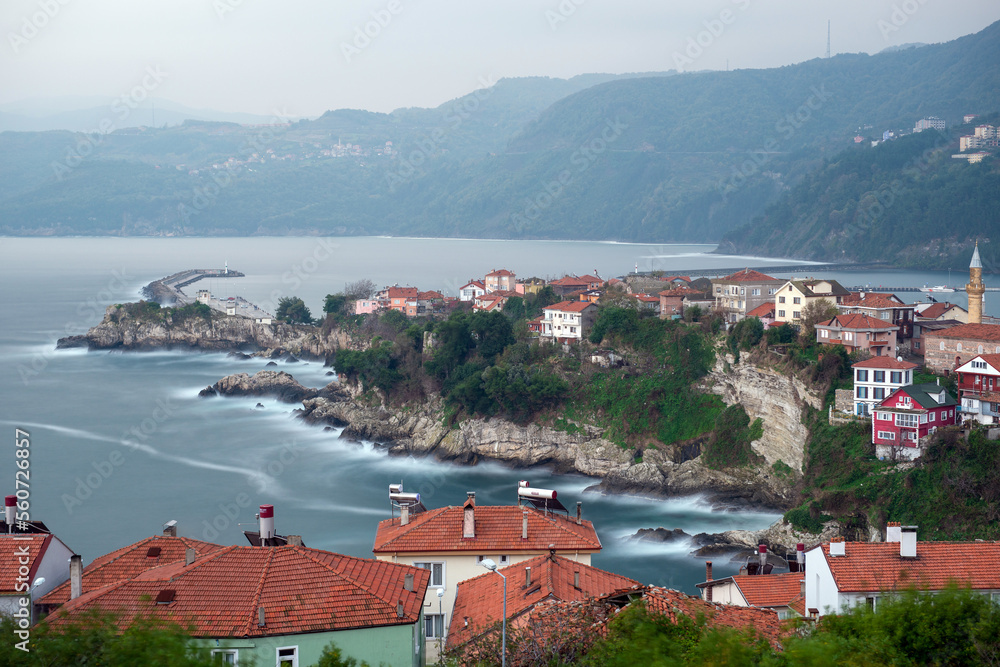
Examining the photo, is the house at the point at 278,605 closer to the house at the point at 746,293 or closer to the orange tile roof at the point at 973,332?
the orange tile roof at the point at 973,332

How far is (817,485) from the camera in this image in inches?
1071

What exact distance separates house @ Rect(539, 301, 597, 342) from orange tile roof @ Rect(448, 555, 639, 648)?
2835 cm

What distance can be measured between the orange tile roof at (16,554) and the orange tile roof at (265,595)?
3.14 ft

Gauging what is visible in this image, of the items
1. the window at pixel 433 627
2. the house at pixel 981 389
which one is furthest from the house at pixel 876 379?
the window at pixel 433 627

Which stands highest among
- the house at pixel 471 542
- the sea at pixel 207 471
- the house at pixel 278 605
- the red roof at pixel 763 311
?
the red roof at pixel 763 311

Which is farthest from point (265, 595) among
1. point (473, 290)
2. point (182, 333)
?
point (182, 333)

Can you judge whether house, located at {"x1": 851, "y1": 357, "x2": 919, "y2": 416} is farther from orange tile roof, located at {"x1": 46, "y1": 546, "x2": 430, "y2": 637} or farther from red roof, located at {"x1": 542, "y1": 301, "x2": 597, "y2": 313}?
orange tile roof, located at {"x1": 46, "y1": 546, "x2": 430, "y2": 637}

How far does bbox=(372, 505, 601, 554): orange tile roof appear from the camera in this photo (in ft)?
48.3

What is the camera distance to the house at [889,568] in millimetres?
12828

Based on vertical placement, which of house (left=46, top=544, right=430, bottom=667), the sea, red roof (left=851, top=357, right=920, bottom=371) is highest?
red roof (left=851, top=357, right=920, bottom=371)

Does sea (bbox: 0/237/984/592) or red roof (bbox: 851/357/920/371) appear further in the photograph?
sea (bbox: 0/237/984/592)

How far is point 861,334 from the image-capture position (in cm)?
3198

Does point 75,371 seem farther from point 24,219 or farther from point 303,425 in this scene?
point 24,219
